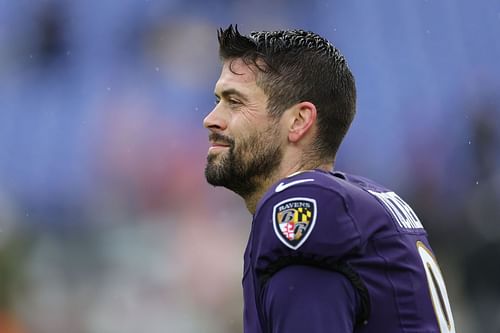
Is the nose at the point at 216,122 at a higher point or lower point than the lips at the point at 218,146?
higher

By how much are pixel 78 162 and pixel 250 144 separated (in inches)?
156

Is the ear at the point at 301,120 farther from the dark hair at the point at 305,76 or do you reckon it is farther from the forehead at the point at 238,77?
the forehead at the point at 238,77

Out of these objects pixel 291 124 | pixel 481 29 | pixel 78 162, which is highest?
pixel 481 29

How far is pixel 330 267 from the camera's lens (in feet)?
5.11

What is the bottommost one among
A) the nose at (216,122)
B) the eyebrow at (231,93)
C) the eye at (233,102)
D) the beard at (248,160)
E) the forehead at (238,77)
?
the beard at (248,160)

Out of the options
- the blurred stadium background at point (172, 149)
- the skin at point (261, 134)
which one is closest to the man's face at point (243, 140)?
the skin at point (261, 134)

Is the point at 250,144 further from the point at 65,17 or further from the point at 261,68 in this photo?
the point at 65,17

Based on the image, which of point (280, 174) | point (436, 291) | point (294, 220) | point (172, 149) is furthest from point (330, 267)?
point (172, 149)

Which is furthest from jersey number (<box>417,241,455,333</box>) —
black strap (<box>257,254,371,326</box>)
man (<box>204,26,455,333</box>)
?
black strap (<box>257,254,371,326</box>)

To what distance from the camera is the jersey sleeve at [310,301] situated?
152 centimetres

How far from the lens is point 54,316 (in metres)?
5.32

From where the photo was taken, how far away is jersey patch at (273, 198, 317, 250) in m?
1.56

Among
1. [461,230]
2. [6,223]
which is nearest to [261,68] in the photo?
[461,230]

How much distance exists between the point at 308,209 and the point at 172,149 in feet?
13.5
